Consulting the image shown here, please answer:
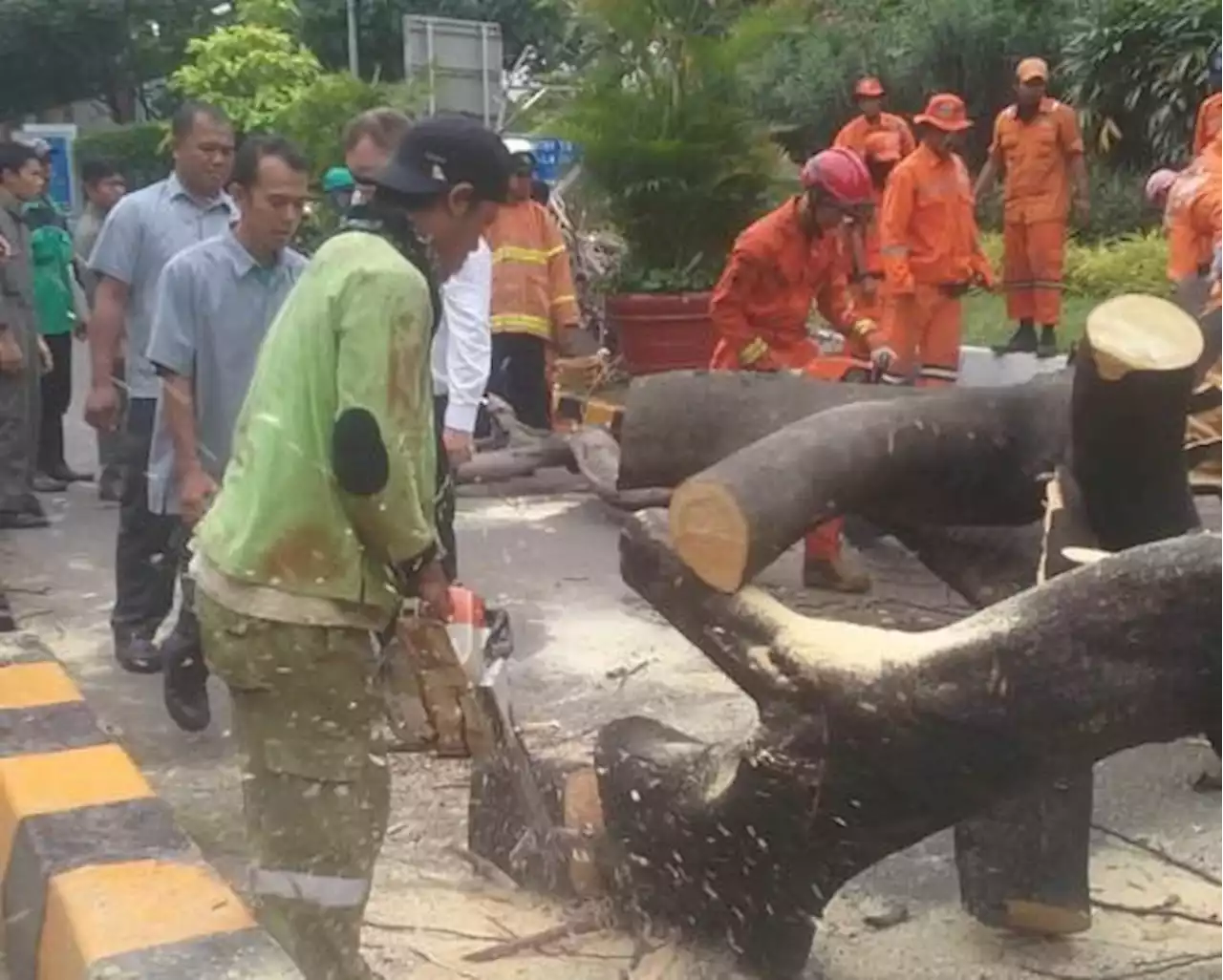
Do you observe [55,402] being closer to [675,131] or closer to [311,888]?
[675,131]

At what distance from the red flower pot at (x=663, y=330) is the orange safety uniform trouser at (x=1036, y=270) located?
7.61 feet

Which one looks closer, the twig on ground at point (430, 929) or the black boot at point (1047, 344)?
the twig on ground at point (430, 929)

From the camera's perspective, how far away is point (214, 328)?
564cm

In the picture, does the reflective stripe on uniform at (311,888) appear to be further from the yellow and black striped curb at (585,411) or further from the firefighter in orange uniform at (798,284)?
the yellow and black striped curb at (585,411)

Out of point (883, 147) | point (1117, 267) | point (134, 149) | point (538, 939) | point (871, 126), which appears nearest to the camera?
point (538, 939)

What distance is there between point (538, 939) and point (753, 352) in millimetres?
3594

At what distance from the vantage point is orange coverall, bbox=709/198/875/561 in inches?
293

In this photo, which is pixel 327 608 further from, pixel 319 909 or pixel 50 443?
pixel 50 443

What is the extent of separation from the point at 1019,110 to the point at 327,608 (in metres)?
10.1

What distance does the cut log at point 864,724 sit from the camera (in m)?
3.38

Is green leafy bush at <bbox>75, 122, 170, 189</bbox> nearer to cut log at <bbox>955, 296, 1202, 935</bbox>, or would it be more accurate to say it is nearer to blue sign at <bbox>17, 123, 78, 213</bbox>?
blue sign at <bbox>17, 123, 78, 213</bbox>

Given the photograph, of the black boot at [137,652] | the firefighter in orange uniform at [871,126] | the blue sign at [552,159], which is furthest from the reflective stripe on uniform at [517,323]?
the black boot at [137,652]

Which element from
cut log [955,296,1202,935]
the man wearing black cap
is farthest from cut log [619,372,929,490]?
the man wearing black cap

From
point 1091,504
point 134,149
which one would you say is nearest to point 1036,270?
point 1091,504
